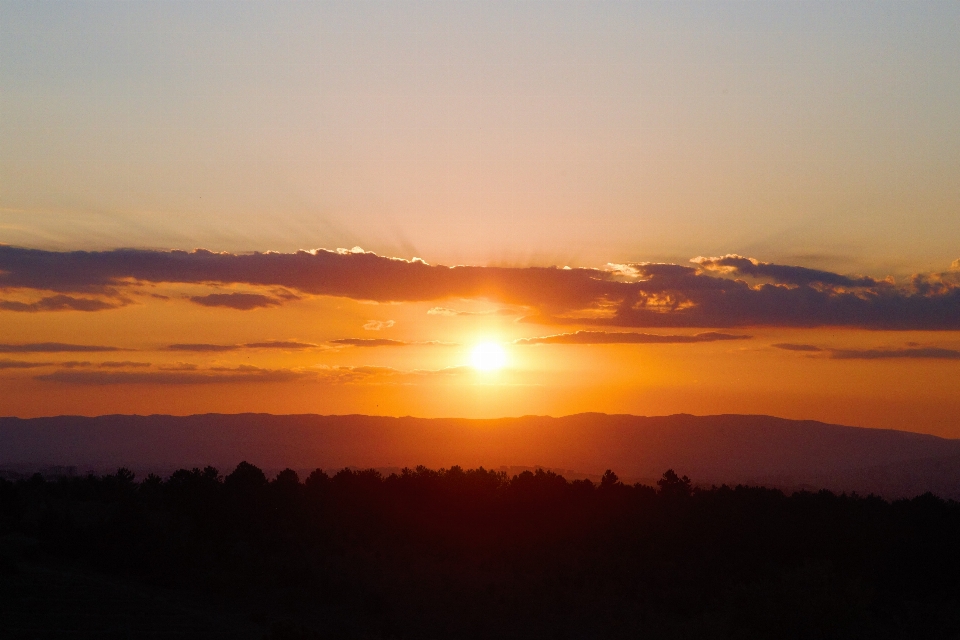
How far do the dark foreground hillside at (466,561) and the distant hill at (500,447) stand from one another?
118661 millimetres

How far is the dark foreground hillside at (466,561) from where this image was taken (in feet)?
94.0

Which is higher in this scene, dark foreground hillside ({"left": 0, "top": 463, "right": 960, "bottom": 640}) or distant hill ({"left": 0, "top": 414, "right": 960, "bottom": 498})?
dark foreground hillside ({"left": 0, "top": 463, "right": 960, "bottom": 640})

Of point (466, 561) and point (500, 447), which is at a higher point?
point (466, 561)

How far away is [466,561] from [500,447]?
154 metres

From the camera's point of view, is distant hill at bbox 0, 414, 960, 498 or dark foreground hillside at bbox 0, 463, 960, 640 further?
distant hill at bbox 0, 414, 960, 498

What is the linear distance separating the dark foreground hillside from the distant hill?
119 meters

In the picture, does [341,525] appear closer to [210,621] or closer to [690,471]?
[210,621]

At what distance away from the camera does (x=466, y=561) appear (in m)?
40.7

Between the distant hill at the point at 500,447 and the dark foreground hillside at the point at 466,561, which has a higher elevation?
the dark foreground hillside at the point at 466,561

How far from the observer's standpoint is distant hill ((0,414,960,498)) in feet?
570

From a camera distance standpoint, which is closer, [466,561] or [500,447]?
[466,561]

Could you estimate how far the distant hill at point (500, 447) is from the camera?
6845 inches

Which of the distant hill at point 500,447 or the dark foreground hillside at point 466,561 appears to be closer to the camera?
the dark foreground hillside at point 466,561

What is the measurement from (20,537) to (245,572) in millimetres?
8902
